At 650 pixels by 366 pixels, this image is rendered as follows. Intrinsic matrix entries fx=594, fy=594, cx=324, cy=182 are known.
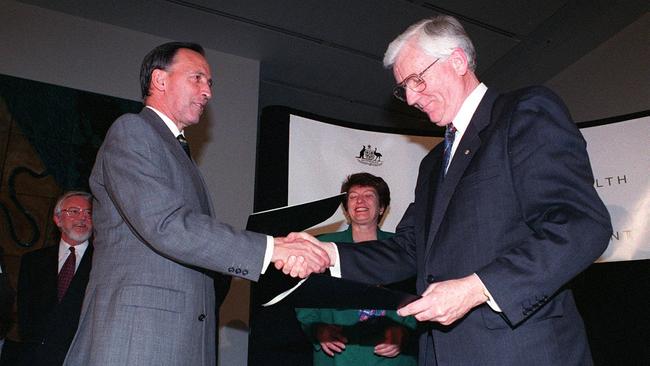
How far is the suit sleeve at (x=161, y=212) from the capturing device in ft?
5.71

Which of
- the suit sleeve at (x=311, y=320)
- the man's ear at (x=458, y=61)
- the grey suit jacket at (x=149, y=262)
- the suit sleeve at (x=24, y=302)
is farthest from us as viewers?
the suit sleeve at (x=24, y=302)

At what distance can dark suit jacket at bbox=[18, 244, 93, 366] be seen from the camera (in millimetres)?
2900

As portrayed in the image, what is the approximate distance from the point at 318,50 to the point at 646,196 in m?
2.86

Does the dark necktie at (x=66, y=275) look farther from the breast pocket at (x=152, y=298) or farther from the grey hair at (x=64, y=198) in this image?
the breast pocket at (x=152, y=298)

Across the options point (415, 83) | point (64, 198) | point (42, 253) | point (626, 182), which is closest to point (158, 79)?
point (415, 83)

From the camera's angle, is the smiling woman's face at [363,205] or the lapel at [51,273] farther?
the smiling woman's face at [363,205]

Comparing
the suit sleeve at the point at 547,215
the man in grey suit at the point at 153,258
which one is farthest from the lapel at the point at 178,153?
the suit sleeve at the point at 547,215

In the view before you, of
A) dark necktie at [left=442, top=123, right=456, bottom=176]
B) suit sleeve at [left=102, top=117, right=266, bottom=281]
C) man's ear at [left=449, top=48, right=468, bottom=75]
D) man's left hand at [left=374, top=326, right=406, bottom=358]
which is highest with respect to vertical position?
man's ear at [left=449, top=48, right=468, bottom=75]

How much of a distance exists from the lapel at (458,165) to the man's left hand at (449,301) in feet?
0.88

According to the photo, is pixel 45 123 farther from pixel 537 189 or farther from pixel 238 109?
pixel 537 189

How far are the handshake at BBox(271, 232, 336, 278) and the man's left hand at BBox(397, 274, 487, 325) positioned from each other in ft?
2.13

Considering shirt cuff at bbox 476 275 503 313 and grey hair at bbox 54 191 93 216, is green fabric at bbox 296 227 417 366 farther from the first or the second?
grey hair at bbox 54 191 93 216

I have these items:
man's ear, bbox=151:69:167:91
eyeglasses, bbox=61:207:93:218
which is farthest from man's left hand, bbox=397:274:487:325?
eyeglasses, bbox=61:207:93:218

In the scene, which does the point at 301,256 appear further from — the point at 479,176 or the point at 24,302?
the point at 24,302
